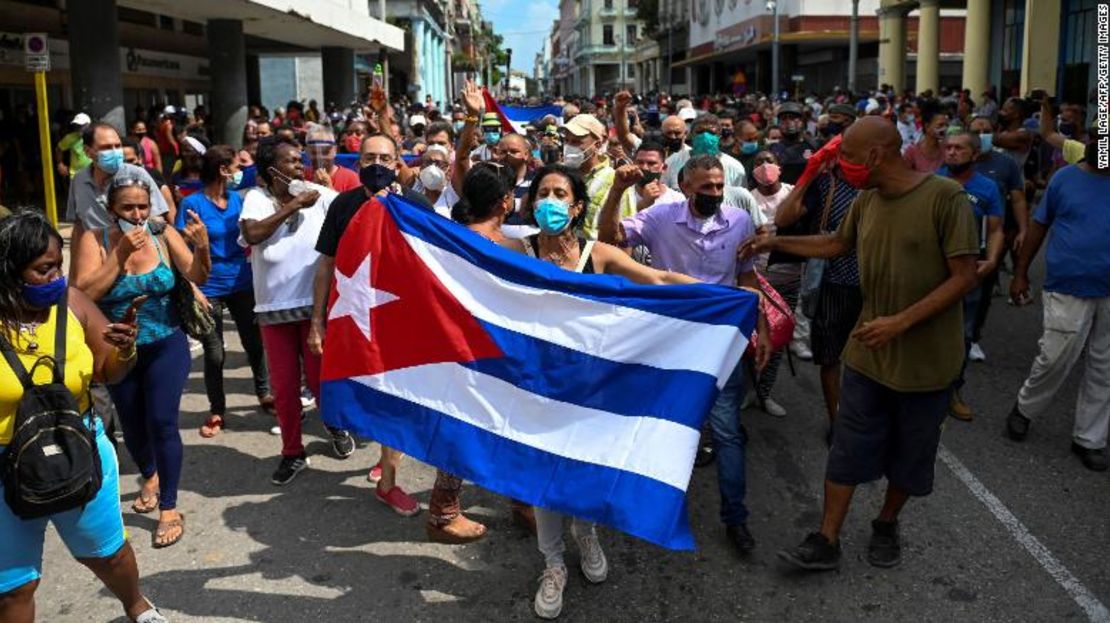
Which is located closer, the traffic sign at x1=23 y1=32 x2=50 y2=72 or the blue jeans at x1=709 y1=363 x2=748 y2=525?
the blue jeans at x1=709 y1=363 x2=748 y2=525

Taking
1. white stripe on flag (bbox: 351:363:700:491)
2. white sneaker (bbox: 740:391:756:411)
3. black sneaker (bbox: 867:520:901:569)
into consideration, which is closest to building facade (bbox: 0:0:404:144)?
white sneaker (bbox: 740:391:756:411)

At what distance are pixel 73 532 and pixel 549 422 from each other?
1.69m

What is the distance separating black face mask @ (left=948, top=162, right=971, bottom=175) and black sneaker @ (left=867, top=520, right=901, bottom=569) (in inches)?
108

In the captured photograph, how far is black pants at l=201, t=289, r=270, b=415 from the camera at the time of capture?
617 cm

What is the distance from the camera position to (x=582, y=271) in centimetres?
403

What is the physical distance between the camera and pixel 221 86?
1991 cm

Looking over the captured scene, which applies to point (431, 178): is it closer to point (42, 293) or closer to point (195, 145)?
point (195, 145)

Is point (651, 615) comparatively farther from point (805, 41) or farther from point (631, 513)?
point (805, 41)

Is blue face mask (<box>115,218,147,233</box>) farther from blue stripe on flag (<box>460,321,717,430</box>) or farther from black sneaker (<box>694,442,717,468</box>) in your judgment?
black sneaker (<box>694,442,717,468</box>)

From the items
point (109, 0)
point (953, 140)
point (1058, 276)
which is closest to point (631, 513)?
point (1058, 276)

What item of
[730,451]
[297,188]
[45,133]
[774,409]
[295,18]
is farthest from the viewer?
[295,18]

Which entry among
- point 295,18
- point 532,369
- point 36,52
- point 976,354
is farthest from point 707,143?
point 295,18

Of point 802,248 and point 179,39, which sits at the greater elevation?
point 179,39

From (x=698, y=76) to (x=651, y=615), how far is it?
72.6m
